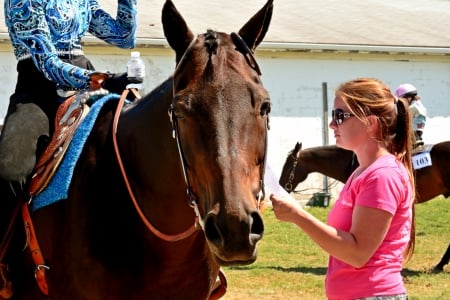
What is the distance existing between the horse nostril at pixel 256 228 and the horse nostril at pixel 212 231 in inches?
5.1

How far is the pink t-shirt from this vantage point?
3.42 meters

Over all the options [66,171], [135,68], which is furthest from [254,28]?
[66,171]

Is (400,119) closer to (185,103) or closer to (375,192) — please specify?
(375,192)

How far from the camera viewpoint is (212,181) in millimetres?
3215

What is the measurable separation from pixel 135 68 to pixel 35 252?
118 cm

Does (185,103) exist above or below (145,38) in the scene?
above

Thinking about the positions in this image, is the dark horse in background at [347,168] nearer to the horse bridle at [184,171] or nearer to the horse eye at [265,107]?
the horse bridle at [184,171]

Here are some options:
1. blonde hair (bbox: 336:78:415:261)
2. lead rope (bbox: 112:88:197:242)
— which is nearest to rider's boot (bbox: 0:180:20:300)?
lead rope (bbox: 112:88:197:242)

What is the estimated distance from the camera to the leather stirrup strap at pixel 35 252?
4.32 metres

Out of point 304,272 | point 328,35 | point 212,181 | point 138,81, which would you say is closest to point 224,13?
point 328,35

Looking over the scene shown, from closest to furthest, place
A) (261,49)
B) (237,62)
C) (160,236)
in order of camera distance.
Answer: (237,62), (160,236), (261,49)

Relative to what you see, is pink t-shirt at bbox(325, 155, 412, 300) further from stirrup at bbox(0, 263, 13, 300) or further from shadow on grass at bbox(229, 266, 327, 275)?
shadow on grass at bbox(229, 266, 327, 275)

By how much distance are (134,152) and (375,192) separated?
4.57ft

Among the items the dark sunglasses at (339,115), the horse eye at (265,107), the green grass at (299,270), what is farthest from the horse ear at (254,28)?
the green grass at (299,270)
